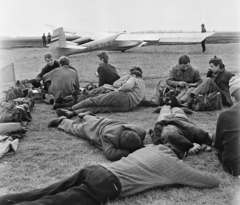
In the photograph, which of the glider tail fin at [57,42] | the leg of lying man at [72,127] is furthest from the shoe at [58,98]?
the glider tail fin at [57,42]

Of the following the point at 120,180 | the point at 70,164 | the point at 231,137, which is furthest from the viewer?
the point at 70,164

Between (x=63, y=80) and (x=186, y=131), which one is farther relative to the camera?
(x=63, y=80)

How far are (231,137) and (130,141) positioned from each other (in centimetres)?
108

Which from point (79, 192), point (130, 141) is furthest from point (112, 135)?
point (79, 192)

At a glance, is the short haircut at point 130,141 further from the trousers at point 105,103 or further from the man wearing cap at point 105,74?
the man wearing cap at point 105,74

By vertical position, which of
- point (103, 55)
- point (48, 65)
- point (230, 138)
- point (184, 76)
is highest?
point (103, 55)

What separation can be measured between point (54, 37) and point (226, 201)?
1641 centimetres

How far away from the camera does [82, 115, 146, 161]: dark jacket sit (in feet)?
12.6

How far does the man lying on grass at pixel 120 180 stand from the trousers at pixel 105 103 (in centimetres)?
307

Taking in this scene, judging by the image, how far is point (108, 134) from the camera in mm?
3963

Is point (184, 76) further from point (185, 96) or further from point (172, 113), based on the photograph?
point (172, 113)

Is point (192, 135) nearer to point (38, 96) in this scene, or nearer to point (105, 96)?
point (105, 96)

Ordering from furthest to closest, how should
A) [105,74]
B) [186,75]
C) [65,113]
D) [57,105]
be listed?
[105,74] < [186,75] < [57,105] < [65,113]

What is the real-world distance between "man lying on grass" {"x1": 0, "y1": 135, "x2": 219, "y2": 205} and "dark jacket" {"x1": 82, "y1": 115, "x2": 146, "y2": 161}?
2.07ft
